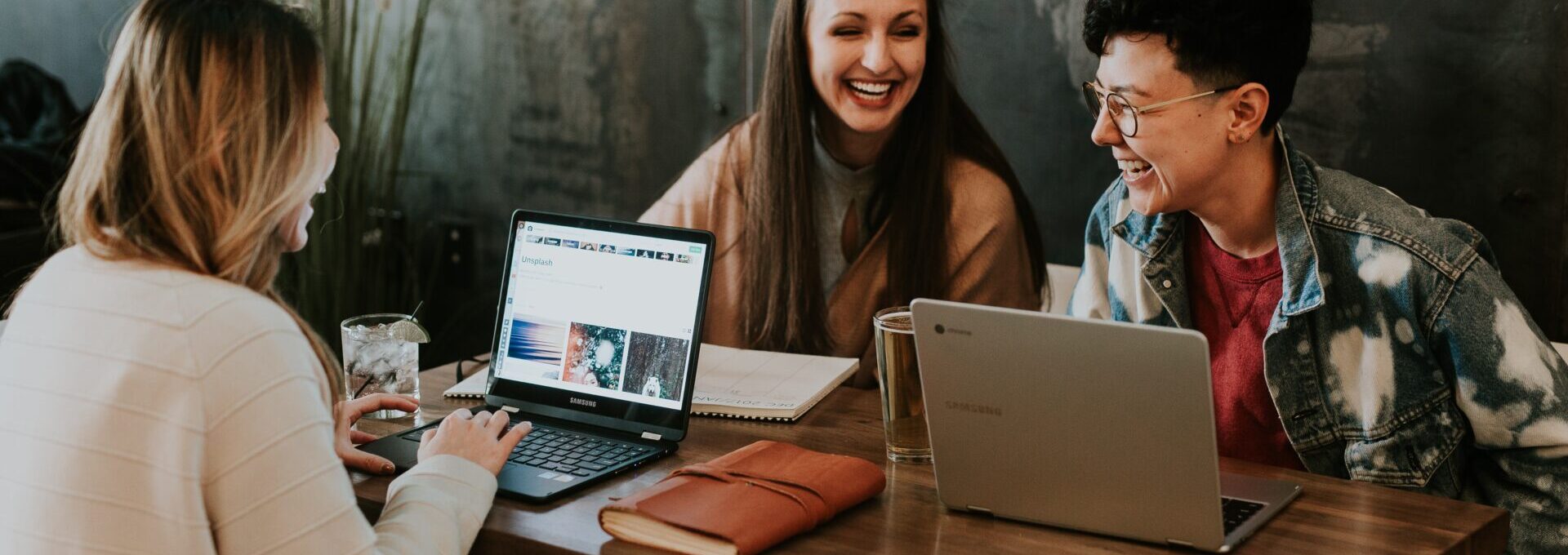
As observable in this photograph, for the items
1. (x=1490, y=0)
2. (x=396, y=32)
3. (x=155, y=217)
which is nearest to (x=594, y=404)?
Answer: (x=155, y=217)

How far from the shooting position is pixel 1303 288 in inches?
63.0

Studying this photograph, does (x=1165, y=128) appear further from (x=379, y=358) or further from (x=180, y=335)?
(x=180, y=335)

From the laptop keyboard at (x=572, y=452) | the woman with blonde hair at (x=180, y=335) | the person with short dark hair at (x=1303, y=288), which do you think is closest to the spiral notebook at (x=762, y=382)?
the laptop keyboard at (x=572, y=452)

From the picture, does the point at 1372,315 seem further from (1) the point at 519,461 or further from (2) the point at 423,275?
(2) the point at 423,275

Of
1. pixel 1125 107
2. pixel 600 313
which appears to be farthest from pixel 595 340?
pixel 1125 107

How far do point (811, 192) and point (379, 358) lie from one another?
832 mm

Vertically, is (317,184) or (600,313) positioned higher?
(317,184)

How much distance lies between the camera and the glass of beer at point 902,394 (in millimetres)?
1494

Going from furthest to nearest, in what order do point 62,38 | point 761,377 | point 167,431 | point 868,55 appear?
point 62,38
point 868,55
point 761,377
point 167,431

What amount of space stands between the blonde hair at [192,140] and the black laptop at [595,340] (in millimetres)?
432

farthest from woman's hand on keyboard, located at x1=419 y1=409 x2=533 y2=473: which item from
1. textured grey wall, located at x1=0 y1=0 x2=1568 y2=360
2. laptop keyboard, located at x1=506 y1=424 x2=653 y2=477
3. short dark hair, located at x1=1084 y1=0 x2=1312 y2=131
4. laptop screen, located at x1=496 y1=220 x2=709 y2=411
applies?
textured grey wall, located at x1=0 y1=0 x2=1568 y2=360

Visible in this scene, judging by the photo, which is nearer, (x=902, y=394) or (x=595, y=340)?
(x=902, y=394)

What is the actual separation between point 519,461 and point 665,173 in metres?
1.87

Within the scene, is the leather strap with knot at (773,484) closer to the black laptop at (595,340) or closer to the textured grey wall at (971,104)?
the black laptop at (595,340)
